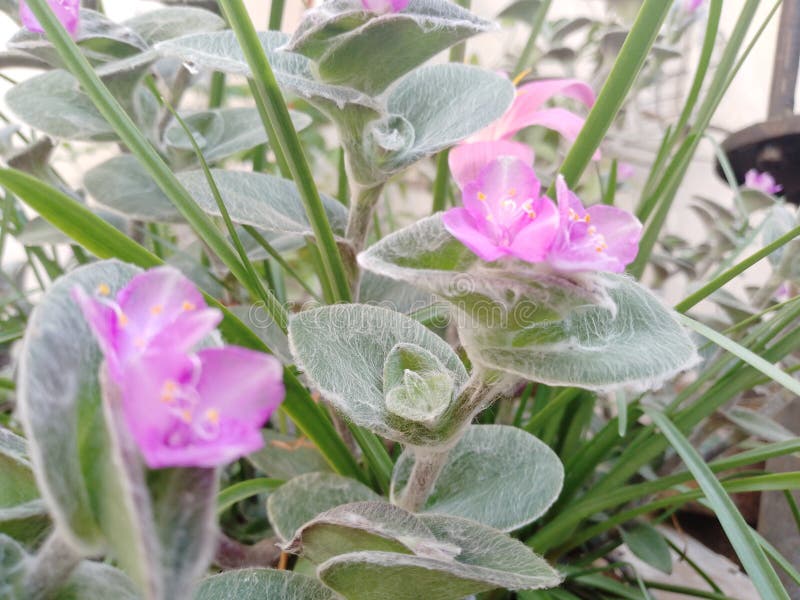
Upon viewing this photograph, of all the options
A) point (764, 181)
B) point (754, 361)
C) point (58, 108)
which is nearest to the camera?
point (754, 361)

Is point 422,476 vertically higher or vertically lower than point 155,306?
lower

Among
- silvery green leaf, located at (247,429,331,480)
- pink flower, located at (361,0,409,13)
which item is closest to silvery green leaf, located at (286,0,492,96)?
pink flower, located at (361,0,409,13)

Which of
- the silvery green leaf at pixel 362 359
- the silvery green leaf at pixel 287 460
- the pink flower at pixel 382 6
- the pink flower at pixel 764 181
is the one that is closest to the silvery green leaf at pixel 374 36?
the pink flower at pixel 382 6

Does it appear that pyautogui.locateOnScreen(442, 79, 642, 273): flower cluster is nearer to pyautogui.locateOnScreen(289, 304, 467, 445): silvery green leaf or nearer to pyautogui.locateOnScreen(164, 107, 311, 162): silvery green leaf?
pyautogui.locateOnScreen(289, 304, 467, 445): silvery green leaf

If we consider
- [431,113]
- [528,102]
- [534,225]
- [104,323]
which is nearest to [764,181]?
[528,102]

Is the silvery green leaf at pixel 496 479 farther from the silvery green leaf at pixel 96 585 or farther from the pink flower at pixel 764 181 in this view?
the pink flower at pixel 764 181

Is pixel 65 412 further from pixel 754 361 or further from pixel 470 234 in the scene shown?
pixel 754 361

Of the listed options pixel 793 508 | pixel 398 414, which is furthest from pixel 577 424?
pixel 398 414
